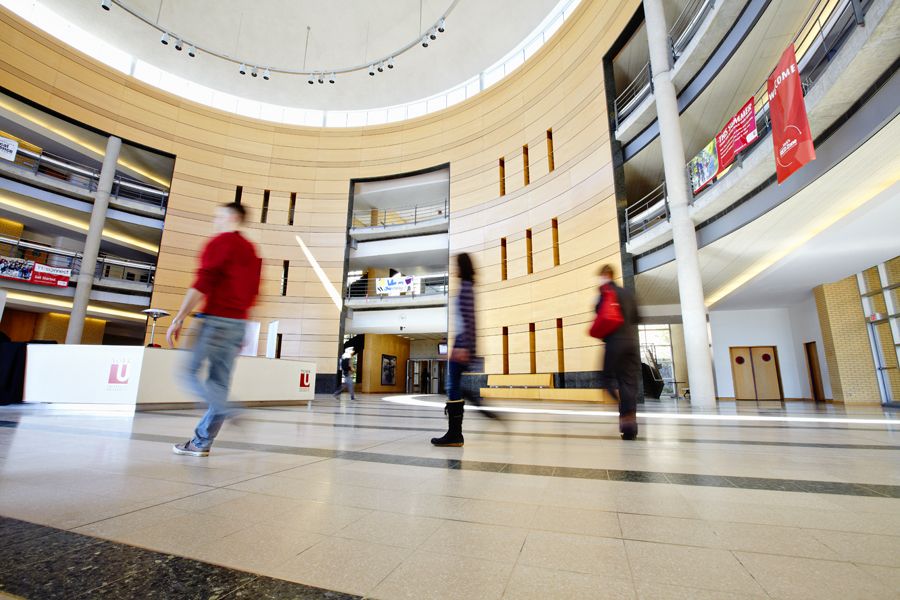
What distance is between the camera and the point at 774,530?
1.27 meters

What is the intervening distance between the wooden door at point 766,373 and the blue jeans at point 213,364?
51.2 feet

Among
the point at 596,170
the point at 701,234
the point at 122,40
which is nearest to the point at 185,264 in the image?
the point at 122,40

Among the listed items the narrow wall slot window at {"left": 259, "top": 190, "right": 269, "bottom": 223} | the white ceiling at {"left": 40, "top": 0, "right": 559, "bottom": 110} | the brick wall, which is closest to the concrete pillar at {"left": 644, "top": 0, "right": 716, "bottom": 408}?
the brick wall

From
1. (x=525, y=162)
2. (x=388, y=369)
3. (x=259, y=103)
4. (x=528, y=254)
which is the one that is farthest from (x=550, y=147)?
(x=259, y=103)

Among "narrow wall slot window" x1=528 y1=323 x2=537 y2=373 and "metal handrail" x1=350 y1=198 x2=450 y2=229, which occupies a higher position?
"metal handrail" x1=350 y1=198 x2=450 y2=229

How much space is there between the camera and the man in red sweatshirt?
2.34 metres

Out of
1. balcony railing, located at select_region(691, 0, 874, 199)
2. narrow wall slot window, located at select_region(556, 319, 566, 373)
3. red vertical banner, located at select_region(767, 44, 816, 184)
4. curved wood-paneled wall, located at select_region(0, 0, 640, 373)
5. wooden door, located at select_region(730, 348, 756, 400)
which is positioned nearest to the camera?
balcony railing, located at select_region(691, 0, 874, 199)

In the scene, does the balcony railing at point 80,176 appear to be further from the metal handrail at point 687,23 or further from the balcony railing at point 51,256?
the metal handrail at point 687,23

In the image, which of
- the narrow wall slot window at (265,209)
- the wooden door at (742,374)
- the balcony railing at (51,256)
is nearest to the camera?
the wooden door at (742,374)

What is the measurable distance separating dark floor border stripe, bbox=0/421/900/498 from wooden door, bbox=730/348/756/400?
13.6 meters

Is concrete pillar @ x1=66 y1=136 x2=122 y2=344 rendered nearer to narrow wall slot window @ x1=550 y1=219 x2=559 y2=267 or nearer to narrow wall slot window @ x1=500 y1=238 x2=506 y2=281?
narrow wall slot window @ x1=500 y1=238 x2=506 y2=281

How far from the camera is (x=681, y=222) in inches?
335

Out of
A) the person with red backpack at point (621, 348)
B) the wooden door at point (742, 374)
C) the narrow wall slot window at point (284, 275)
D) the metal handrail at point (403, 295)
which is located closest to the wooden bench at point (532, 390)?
the metal handrail at point (403, 295)

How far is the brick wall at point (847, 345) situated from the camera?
9922mm
